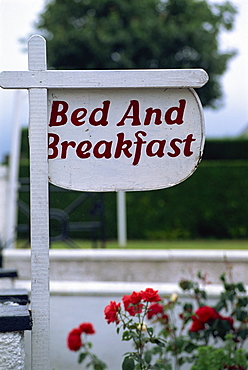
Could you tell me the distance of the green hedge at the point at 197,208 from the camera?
400 inches

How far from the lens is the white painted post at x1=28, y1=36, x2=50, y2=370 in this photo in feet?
5.46

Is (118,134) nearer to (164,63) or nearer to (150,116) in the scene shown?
(150,116)

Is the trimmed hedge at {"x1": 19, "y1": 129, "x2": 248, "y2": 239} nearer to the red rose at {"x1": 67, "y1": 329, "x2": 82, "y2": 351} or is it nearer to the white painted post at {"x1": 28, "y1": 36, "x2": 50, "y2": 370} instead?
the red rose at {"x1": 67, "y1": 329, "x2": 82, "y2": 351}

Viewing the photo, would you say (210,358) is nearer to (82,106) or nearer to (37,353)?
(37,353)

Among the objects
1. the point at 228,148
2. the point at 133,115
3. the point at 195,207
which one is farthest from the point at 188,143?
the point at 228,148

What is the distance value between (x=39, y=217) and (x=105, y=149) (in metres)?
0.27

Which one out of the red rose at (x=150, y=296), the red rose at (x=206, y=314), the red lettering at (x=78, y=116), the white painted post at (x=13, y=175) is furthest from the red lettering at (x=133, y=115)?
the white painted post at (x=13, y=175)

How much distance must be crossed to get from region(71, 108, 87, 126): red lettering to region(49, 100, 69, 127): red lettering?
24mm

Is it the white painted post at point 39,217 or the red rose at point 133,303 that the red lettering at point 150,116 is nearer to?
the white painted post at point 39,217

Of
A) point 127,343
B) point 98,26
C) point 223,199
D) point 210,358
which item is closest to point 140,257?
point 127,343

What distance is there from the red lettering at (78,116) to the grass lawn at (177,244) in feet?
23.9

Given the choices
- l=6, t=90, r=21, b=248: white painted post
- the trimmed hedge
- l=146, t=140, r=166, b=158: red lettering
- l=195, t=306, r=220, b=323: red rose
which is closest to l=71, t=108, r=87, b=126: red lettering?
l=146, t=140, r=166, b=158: red lettering

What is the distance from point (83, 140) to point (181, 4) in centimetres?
1279

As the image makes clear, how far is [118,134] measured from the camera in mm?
1704
